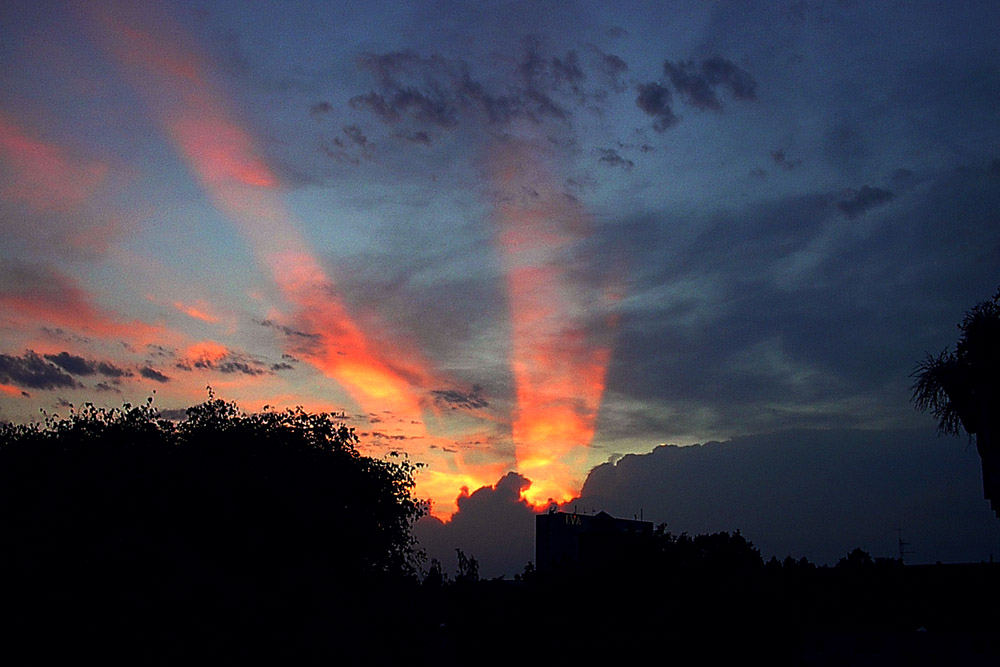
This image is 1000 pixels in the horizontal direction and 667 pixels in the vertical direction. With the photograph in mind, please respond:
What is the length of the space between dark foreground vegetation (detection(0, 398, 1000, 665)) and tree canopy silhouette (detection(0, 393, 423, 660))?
0.27 feet

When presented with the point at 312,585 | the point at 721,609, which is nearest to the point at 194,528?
the point at 312,585

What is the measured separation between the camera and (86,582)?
1262 inches

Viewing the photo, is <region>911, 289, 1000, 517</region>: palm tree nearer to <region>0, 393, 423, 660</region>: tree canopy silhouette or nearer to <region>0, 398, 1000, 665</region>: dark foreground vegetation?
<region>0, 398, 1000, 665</region>: dark foreground vegetation

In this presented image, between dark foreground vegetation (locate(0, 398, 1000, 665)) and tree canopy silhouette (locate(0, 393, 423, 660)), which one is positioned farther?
tree canopy silhouette (locate(0, 393, 423, 660))

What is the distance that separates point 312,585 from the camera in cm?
3145

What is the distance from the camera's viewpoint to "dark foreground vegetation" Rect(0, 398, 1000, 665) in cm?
2306

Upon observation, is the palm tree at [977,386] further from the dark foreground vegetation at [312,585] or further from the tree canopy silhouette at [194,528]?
the tree canopy silhouette at [194,528]

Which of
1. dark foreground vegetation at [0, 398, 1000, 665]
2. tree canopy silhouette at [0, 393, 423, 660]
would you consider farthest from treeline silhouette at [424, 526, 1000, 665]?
tree canopy silhouette at [0, 393, 423, 660]

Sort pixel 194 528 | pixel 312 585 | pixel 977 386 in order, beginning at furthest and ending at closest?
pixel 194 528 → pixel 312 585 → pixel 977 386

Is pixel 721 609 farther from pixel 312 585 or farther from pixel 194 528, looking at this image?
pixel 194 528

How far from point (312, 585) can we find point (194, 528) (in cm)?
771

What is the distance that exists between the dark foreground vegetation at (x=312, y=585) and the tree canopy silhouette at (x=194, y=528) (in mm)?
84

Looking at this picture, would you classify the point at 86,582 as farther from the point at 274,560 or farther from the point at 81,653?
the point at 274,560

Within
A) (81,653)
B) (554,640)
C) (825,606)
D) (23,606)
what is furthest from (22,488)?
(825,606)
